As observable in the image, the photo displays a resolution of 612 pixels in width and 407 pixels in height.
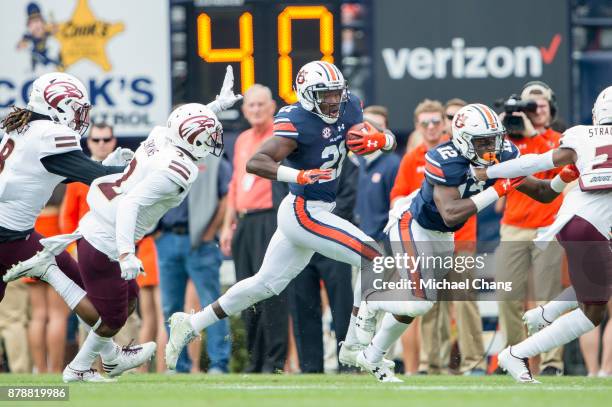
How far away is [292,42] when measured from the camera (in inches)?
477

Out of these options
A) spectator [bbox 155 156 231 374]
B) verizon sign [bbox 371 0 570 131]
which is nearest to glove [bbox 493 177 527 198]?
spectator [bbox 155 156 231 374]

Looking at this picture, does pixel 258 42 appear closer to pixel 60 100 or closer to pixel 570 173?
pixel 60 100

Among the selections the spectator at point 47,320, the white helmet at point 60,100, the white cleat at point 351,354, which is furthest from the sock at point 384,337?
the spectator at point 47,320

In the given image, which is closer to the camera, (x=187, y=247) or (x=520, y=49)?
(x=187, y=247)

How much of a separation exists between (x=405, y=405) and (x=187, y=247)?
3.86 metres

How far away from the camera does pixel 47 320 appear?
11.1m

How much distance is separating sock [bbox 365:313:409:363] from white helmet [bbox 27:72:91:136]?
227 cm

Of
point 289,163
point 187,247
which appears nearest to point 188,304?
point 187,247

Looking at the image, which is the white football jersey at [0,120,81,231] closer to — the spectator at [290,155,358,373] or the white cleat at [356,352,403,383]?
the white cleat at [356,352,403,383]

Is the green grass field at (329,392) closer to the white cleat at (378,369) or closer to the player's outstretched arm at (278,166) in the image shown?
the white cleat at (378,369)

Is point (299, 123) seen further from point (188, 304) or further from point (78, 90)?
point (188, 304)

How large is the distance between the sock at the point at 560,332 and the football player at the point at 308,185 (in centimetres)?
97

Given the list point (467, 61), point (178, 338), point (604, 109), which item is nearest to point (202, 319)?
point (178, 338)

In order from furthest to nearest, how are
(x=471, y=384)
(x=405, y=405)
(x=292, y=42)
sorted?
1. (x=292, y=42)
2. (x=471, y=384)
3. (x=405, y=405)
